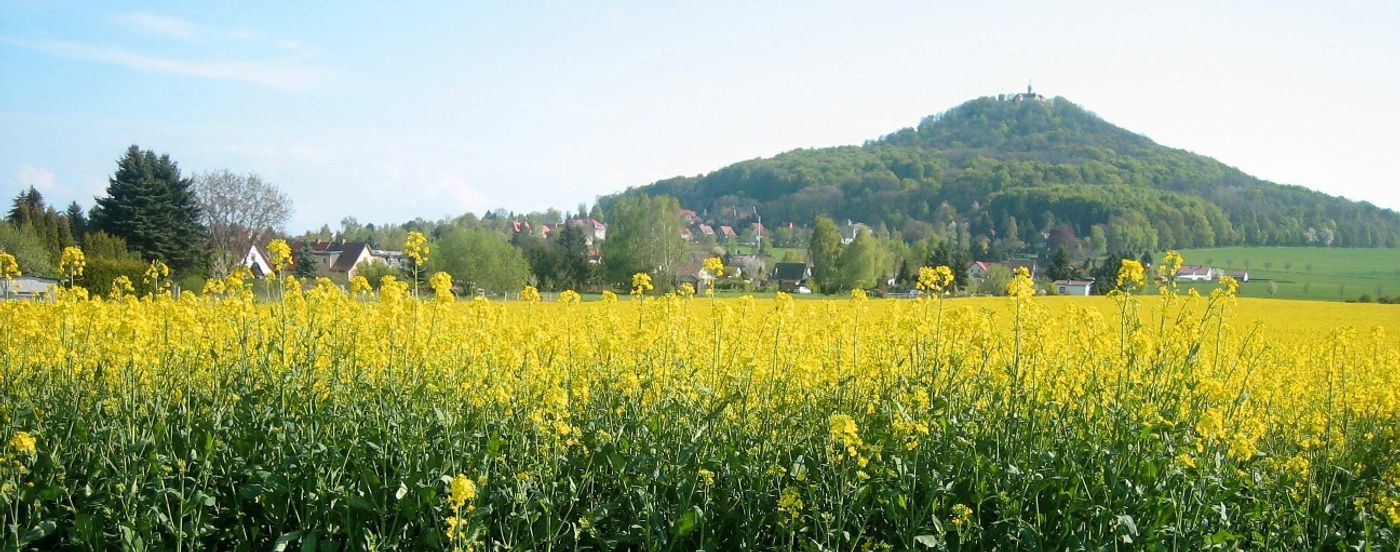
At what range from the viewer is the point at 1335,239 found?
267ft

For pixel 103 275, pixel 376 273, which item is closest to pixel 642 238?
pixel 376 273

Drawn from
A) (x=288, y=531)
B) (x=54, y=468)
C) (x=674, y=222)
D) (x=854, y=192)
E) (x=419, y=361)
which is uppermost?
(x=854, y=192)

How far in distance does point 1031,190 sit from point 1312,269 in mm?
43299

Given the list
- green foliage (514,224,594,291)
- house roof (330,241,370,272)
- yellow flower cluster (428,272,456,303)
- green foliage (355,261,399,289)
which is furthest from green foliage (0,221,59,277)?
yellow flower cluster (428,272,456,303)

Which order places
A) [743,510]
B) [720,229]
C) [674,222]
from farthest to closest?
[720,229] < [674,222] < [743,510]

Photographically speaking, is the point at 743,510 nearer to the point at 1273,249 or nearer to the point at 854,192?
the point at 1273,249

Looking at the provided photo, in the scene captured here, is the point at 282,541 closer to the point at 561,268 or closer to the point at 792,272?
the point at 561,268

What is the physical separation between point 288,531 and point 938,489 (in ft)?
11.0

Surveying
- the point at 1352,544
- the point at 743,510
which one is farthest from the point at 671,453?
the point at 1352,544

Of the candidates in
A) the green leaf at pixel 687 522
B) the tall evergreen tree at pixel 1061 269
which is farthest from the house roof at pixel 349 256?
the green leaf at pixel 687 522

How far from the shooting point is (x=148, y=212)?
141 ft

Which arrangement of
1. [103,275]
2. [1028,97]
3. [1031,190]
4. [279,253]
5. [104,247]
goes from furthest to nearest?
[1028,97] < [1031,190] < [104,247] < [103,275] < [279,253]

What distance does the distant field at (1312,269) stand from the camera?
41.2m

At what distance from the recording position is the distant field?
135ft
